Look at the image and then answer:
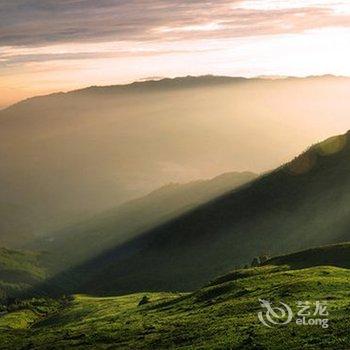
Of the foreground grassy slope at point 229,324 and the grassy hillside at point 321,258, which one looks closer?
the foreground grassy slope at point 229,324

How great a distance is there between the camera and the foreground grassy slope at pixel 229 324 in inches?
2012

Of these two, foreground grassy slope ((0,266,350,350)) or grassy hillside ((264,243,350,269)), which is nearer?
foreground grassy slope ((0,266,350,350))

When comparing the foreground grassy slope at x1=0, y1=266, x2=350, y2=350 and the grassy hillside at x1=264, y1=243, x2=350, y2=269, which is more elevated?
the foreground grassy slope at x1=0, y1=266, x2=350, y2=350

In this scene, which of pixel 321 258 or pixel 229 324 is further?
pixel 321 258

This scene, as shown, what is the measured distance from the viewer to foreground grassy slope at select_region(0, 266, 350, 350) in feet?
168

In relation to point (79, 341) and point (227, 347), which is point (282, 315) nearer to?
point (227, 347)

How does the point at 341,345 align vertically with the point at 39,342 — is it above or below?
above

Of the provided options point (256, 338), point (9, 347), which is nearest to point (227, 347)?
point (256, 338)

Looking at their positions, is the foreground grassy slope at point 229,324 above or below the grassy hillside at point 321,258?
above

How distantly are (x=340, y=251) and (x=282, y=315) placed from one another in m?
48.9

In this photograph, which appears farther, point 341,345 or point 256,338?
point 256,338

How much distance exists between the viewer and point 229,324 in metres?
61.1

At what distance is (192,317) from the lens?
72.1 metres

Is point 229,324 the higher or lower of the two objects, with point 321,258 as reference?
higher
